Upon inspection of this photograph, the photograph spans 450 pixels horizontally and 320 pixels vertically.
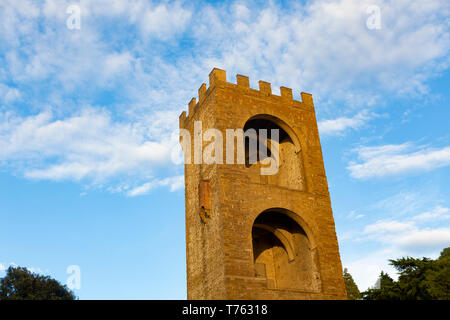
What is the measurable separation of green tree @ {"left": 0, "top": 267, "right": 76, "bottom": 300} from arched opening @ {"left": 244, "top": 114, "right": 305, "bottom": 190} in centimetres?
2235

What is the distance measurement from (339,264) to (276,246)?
3843mm

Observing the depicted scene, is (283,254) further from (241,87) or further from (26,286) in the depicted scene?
(26,286)

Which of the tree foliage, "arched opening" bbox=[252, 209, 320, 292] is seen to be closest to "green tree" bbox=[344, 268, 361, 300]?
the tree foliage

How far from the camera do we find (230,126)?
22609 mm

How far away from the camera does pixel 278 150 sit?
25719 mm

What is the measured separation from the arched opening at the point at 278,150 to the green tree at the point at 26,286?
22352 millimetres

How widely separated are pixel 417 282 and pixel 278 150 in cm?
1115

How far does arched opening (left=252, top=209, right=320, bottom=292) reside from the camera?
857 inches

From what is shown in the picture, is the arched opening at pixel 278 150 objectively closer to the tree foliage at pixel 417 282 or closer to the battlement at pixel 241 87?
the battlement at pixel 241 87
